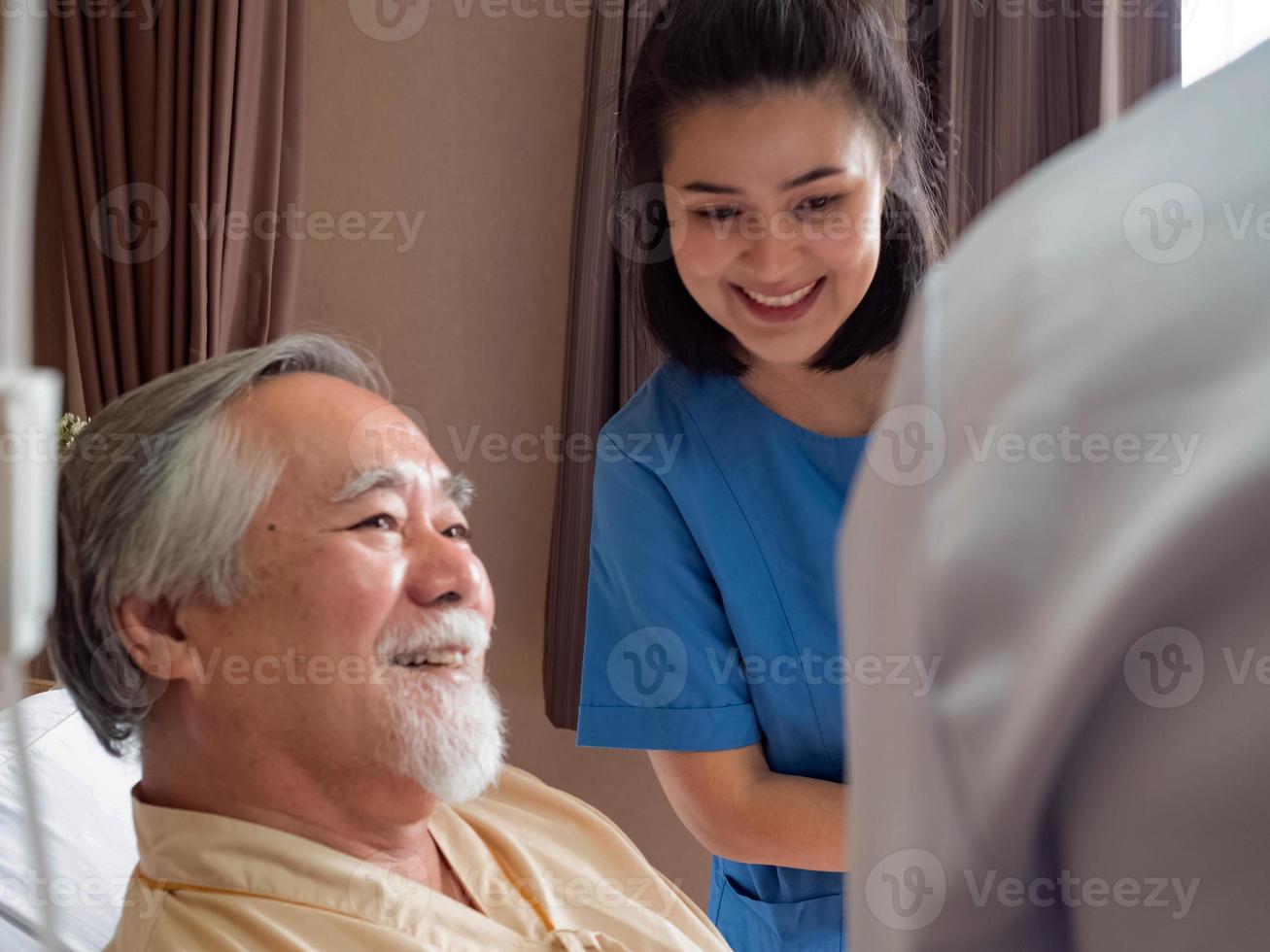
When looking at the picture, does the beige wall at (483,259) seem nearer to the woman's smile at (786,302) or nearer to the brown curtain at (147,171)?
the brown curtain at (147,171)

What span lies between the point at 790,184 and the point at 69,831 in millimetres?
1200

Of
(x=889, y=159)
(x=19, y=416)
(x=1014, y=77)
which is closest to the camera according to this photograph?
(x=19, y=416)

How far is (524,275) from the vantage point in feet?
10.4

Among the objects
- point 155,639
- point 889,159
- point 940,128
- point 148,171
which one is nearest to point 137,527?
point 155,639

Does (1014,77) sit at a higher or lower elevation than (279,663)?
higher

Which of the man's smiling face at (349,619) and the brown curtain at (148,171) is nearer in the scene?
the man's smiling face at (349,619)

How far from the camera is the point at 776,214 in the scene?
1.31m

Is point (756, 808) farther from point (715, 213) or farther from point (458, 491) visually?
point (715, 213)

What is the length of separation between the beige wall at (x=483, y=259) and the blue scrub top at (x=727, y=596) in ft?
5.34

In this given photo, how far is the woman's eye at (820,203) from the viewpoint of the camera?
132 cm

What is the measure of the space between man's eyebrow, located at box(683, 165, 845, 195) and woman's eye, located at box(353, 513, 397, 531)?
1.55ft

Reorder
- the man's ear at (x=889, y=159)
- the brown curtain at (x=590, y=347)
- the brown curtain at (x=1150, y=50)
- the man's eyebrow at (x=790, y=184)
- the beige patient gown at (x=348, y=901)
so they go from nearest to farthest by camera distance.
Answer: the beige patient gown at (x=348, y=901)
the man's eyebrow at (x=790, y=184)
the man's ear at (x=889, y=159)
the brown curtain at (x=1150, y=50)
the brown curtain at (x=590, y=347)

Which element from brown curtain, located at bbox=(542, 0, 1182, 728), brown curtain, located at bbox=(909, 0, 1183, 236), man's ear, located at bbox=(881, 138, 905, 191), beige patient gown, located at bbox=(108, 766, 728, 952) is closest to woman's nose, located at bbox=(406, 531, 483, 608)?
beige patient gown, located at bbox=(108, 766, 728, 952)

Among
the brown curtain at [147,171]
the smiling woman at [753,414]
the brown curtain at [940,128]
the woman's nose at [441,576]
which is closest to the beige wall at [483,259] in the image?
the brown curtain at [940,128]
